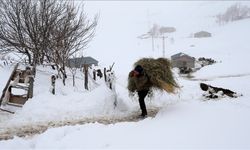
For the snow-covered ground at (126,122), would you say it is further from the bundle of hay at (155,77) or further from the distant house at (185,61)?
the distant house at (185,61)

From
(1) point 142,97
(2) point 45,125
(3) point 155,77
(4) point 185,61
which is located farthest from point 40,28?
(4) point 185,61

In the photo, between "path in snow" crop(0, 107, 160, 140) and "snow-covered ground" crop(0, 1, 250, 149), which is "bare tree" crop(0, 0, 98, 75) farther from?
"path in snow" crop(0, 107, 160, 140)

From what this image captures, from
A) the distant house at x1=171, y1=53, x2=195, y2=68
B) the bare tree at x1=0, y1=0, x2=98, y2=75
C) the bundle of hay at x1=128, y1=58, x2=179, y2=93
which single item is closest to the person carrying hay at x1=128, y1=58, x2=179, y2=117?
the bundle of hay at x1=128, y1=58, x2=179, y2=93

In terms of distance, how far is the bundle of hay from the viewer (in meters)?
8.38

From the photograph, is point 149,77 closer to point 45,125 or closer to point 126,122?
point 126,122

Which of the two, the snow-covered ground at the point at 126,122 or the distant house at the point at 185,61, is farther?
the distant house at the point at 185,61

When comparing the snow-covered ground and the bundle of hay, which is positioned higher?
the bundle of hay

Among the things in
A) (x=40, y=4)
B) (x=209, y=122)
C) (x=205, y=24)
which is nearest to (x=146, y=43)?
(x=205, y=24)

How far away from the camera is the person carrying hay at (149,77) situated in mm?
8383

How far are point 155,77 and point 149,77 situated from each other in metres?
0.18

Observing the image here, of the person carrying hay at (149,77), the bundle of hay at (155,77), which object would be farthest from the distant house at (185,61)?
the person carrying hay at (149,77)

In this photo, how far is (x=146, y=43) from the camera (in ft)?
294

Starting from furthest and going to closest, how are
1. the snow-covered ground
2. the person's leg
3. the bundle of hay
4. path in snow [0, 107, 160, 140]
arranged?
the person's leg
the bundle of hay
path in snow [0, 107, 160, 140]
the snow-covered ground

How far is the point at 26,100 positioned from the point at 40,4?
591 centimetres
